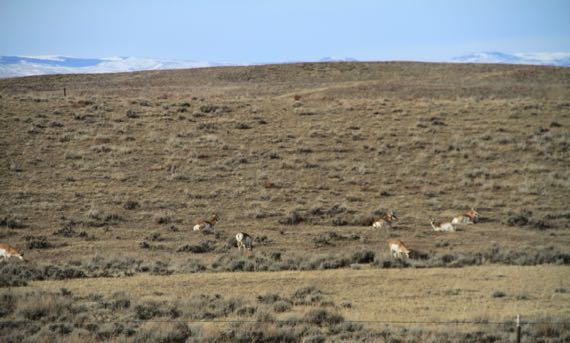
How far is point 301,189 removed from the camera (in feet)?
83.2

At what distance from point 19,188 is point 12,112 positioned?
1521cm

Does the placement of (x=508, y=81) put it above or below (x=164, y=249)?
above

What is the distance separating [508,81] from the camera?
210 feet

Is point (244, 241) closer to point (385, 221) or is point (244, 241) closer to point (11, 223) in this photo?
point (385, 221)

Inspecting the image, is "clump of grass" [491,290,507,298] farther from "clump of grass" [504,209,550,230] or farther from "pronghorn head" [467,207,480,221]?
"clump of grass" [504,209,550,230]

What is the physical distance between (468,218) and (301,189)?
7.66 metres

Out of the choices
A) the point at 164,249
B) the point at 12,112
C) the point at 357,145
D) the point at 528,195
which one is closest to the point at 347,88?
the point at 357,145

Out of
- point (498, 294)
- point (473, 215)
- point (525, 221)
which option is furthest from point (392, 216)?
point (498, 294)

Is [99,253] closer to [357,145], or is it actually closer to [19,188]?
[19,188]

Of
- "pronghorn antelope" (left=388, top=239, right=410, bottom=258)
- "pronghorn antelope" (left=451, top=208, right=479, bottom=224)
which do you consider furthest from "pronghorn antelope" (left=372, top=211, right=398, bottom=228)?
"pronghorn antelope" (left=388, top=239, right=410, bottom=258)

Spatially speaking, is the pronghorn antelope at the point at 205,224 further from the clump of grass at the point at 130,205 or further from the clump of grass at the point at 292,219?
the clump of grass at the point at 130,205

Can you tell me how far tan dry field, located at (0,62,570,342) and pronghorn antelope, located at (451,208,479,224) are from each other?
28 centimetres

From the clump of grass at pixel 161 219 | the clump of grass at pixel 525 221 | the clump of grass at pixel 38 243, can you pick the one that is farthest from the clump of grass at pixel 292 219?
the clump of grass at pixel 38 243

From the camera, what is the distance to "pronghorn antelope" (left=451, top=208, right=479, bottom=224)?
1983 cm
